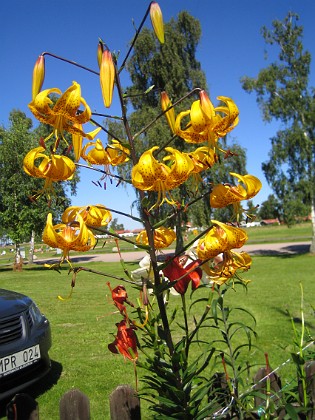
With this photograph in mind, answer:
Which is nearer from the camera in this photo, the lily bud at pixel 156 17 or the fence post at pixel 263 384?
the lily bud at pixel 156 17

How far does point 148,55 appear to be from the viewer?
16.0 meters

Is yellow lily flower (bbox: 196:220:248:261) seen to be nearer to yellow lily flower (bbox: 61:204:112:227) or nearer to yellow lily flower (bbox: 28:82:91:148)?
yellow lily flower (bbox: 61:204:112:227)

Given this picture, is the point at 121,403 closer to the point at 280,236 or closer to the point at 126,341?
the point at 126,341

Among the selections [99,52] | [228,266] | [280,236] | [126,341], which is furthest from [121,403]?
[280,236]

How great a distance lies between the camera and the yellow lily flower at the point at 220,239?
0.85 metres

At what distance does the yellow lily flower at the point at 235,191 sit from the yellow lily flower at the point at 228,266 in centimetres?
11

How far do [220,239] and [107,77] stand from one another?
15.0 inches

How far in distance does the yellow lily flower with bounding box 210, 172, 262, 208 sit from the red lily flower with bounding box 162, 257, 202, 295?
147 mm

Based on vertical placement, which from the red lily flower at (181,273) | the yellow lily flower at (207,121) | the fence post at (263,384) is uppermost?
the yellow lily flower at (207,121)

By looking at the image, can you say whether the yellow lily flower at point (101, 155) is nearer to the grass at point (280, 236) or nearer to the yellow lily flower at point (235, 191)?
the yellow lily flower at point (235, 191)

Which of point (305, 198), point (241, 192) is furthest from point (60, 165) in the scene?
point (305, 198)

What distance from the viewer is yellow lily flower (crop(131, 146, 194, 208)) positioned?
2.70ft

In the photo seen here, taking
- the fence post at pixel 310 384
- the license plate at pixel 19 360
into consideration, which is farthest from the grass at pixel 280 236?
the fence post at pixel 310 384

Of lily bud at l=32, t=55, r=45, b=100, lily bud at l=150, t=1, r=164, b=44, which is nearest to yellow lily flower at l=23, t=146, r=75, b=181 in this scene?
lily bud at l=32, t=55, r=45, b=100
